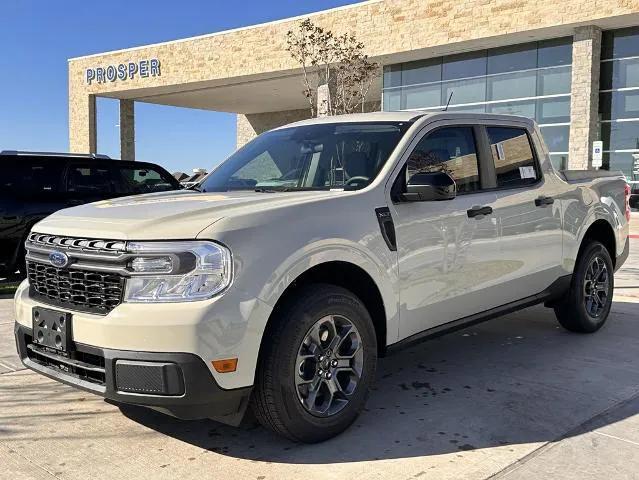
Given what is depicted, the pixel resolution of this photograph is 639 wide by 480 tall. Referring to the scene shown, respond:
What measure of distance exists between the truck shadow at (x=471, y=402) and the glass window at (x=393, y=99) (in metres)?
20.5

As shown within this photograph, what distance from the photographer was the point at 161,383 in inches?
116

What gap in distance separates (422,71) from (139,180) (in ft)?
57.3

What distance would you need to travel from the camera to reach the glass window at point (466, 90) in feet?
75.8

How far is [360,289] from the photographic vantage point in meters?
3.76

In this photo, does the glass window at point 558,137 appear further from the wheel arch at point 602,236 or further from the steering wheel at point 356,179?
the steering wheel at point 356,179

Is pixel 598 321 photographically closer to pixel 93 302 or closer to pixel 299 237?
pixel 299 237

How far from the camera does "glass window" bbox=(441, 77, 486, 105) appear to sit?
23.1m

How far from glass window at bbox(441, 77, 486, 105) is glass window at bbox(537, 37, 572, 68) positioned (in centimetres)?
209

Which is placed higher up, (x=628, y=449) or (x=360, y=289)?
(x=360, y=289)

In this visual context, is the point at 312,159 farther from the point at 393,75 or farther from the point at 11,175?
the point at 393,75

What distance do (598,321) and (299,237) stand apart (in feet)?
12.5

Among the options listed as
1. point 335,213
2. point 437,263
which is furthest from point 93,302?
point 437,263

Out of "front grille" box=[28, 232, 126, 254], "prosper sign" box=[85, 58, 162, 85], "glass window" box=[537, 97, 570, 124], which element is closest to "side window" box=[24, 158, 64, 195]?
"front grille" box=[28, 232, 126, 254]

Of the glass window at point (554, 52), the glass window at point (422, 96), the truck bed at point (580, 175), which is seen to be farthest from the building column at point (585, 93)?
the truck bed at point (580, 175)
